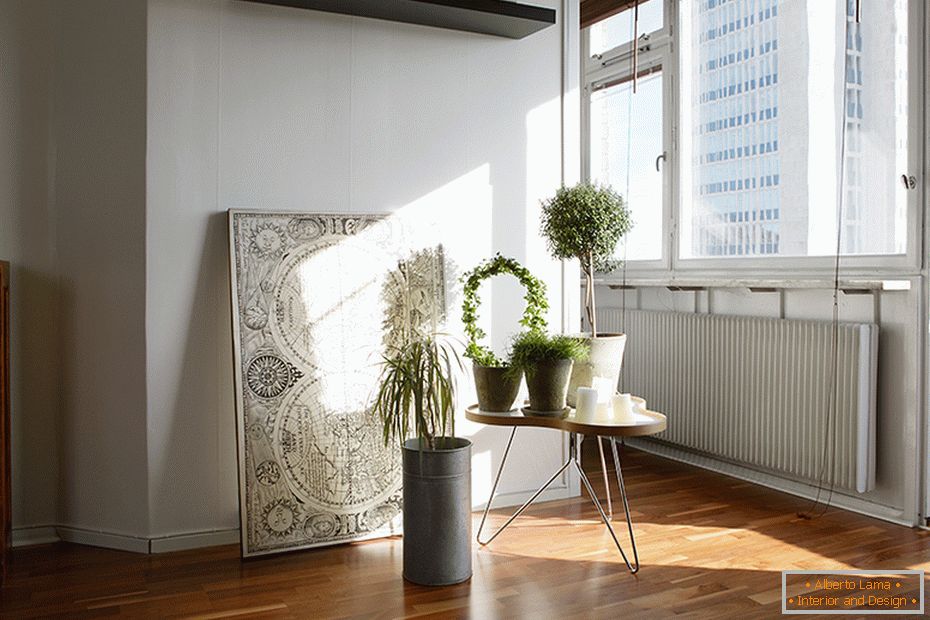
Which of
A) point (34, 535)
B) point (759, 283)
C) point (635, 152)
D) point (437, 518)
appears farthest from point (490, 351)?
point (635, 152)

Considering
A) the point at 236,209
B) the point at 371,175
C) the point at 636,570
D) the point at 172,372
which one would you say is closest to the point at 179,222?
the point at 236,209

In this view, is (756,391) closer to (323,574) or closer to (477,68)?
(477,68)

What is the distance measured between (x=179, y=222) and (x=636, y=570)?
2251 millimetres

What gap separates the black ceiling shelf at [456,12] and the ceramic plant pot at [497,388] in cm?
153

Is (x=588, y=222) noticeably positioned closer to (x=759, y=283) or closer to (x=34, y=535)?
(x=759, y=283)

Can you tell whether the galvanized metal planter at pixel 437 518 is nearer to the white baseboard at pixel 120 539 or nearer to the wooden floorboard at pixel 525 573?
Answer: the wooden floorboard at pixel 525 573

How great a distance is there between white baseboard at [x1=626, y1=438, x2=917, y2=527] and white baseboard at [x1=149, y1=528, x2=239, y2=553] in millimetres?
2696

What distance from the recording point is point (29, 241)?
3.48 metres

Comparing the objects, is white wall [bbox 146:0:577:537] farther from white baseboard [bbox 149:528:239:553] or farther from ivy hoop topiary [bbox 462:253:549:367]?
ivy hoop topiary [bbox 462:253:549:367]

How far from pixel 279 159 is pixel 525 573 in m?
1.95

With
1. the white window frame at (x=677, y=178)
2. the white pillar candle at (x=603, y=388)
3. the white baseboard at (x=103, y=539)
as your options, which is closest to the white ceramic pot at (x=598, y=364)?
the white pillar candle at (x=603, y=388)

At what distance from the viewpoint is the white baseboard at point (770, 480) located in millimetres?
3825

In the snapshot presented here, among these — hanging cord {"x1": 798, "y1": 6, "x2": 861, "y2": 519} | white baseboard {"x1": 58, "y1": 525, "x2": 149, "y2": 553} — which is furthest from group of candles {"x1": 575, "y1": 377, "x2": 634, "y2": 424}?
white baseboard {"x1": 58, "y1": 525, "x2": 149, "y2": 553}

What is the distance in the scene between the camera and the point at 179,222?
3.36 metres
